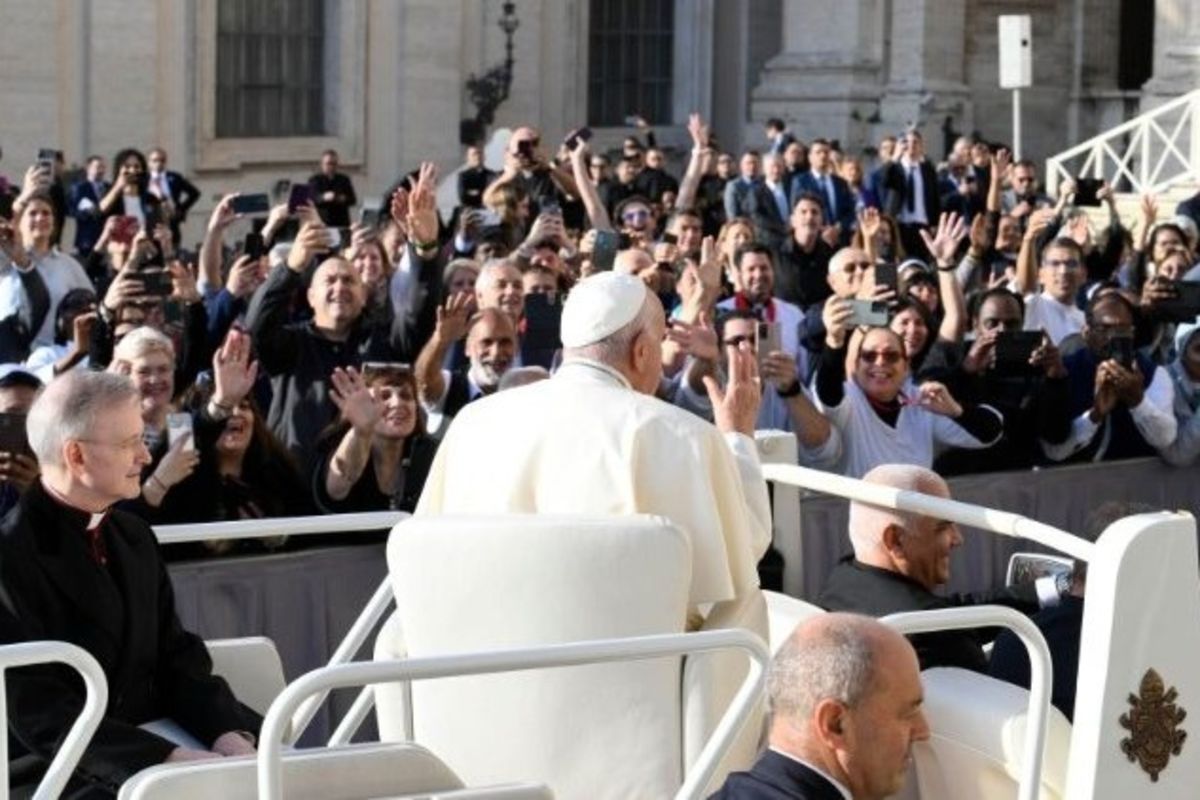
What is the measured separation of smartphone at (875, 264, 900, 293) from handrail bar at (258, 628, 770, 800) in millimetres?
6346

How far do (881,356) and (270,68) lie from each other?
1897cm

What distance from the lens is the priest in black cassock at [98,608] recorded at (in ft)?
19.2

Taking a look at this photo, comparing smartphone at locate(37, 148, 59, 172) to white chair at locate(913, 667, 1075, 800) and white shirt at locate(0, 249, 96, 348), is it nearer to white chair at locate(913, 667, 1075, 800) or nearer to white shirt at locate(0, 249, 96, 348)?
white shirt at locate(0, 249, 96, 348)

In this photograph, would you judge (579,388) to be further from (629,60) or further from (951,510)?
(629,60)

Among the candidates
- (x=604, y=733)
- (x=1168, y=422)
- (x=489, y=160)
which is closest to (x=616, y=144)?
(x=489, y=160)

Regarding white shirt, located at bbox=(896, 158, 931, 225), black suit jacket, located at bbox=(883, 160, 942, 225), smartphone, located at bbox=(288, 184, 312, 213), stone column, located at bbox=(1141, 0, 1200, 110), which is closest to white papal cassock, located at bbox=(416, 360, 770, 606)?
smartphone, located at bbox=(288, 184, 312, 213)

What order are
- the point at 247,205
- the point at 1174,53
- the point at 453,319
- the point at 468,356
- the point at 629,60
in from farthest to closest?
the point at 629,60, the point at 1174,53, the point at 247,205, the point at 468,356, the point at 453,319


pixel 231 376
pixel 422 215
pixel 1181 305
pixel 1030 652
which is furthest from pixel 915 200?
pixel 1030 652

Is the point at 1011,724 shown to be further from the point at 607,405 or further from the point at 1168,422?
the point at 1168,422

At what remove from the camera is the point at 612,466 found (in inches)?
259

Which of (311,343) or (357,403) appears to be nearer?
(357,403)

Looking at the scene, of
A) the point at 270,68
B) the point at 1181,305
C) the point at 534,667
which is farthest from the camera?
the point at 270,68

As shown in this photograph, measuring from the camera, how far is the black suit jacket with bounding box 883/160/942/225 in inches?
981

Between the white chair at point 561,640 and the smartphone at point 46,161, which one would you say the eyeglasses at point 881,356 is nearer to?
the white chair at point 561,640
